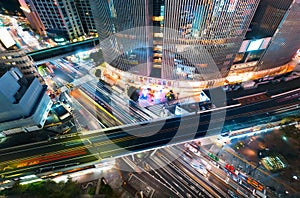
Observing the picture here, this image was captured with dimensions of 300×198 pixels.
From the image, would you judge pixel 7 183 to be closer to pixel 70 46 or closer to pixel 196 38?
pixel 70 46

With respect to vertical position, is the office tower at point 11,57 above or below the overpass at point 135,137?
above

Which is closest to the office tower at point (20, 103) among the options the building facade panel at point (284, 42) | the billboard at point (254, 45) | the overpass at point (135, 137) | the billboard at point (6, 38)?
the overpass at point (135, 137)

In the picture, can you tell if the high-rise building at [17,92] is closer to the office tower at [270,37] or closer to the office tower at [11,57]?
the office tower at [11,57]

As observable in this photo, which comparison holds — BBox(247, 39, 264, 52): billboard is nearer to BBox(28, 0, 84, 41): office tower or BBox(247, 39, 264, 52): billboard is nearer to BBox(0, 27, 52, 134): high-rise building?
BBox(0, 27, 52, 134): high-rise building

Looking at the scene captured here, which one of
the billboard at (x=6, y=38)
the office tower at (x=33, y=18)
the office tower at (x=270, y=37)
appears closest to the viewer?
the billboard at (x=6, y=38)

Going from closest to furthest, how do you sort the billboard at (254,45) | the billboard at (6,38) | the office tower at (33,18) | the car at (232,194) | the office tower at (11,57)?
1. the car at (232,194)
2. the billboard at (6,38)
3. the office tower at (11,57)
4. the billboard at (254,45)
5. the office tower at (33,18)

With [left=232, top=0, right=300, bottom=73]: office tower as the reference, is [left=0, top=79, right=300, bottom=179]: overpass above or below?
below

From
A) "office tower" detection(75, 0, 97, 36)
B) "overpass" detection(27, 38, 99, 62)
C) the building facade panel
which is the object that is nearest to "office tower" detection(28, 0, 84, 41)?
"office tower" detection(75, 0, 97, 36)

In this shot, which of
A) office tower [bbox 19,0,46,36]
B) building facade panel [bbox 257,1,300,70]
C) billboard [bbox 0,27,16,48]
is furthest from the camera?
office tower [bbox 19,0,46,36]
